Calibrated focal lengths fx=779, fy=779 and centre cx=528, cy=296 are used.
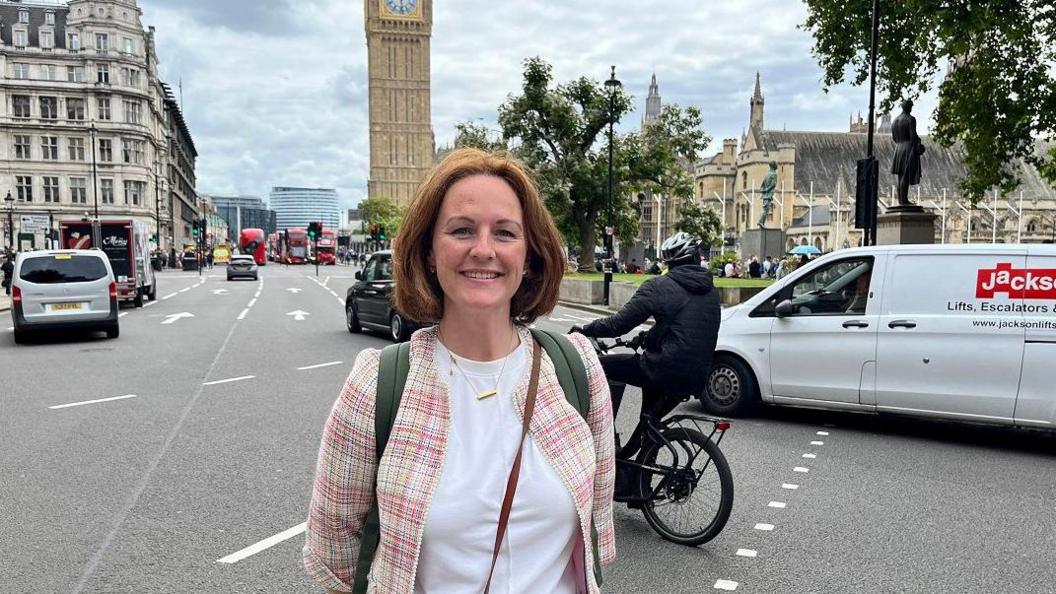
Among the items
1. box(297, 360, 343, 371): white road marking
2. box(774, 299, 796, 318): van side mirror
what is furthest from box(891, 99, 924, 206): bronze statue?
box(297, 360, 343, 371): white road marking

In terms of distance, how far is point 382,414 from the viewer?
1650 mm

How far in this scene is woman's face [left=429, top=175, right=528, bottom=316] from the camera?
1681mm

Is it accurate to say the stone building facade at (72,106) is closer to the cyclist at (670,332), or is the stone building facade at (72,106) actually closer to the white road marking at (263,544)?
the white road marking at (263,544)

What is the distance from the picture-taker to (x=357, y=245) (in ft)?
531

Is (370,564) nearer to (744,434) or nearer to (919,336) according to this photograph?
(744,434)

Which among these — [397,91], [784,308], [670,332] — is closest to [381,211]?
[397,91]

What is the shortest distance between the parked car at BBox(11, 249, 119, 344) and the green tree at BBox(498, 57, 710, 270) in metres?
21.5

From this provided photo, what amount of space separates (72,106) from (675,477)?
8208 cm

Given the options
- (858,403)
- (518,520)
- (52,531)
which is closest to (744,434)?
(858,403)

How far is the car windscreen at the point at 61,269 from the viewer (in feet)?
48.4

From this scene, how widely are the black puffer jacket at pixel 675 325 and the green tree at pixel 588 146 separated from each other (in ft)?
95.9

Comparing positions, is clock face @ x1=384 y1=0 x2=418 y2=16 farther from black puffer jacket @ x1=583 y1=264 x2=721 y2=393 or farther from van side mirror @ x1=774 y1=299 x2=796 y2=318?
black puffer jacket @ x1=583 y1=264 x2=721 y2=393

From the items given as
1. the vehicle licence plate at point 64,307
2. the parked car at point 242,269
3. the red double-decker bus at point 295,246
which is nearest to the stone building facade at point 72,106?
the red double-decker bus at point 295,246

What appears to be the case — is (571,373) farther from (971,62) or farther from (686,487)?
(971,62)
